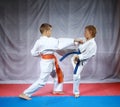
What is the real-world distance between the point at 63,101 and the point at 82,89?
0.81m

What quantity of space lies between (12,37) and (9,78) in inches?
33.4

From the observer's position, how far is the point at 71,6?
477 centimetres

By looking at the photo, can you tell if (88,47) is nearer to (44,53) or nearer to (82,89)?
(44,53)

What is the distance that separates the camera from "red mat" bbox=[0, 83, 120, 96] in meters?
4.29

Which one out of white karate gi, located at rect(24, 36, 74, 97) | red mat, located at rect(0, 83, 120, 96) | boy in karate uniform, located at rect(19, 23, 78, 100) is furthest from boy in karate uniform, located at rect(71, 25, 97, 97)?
red mat, located at rect(0, 83, 120, 96)

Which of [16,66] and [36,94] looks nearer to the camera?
[36,94]

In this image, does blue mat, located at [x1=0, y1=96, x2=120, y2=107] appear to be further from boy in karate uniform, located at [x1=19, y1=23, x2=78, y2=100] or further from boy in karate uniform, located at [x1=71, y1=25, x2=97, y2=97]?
boy in karate uniform, located at [x1=71, y1=25, x2=97, y2=97]

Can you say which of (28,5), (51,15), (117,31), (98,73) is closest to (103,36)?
(117,31)

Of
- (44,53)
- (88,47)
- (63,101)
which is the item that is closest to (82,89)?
(63,101)

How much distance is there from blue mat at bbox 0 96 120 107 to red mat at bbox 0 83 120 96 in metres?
0.23

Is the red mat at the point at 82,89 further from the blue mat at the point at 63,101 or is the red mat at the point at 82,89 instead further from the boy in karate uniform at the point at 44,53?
the boy in karate uniform at the point at 44,53

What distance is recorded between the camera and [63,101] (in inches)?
152

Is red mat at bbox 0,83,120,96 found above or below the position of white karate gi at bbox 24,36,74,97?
below

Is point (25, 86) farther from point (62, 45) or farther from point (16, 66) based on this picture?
point (62, 45)
